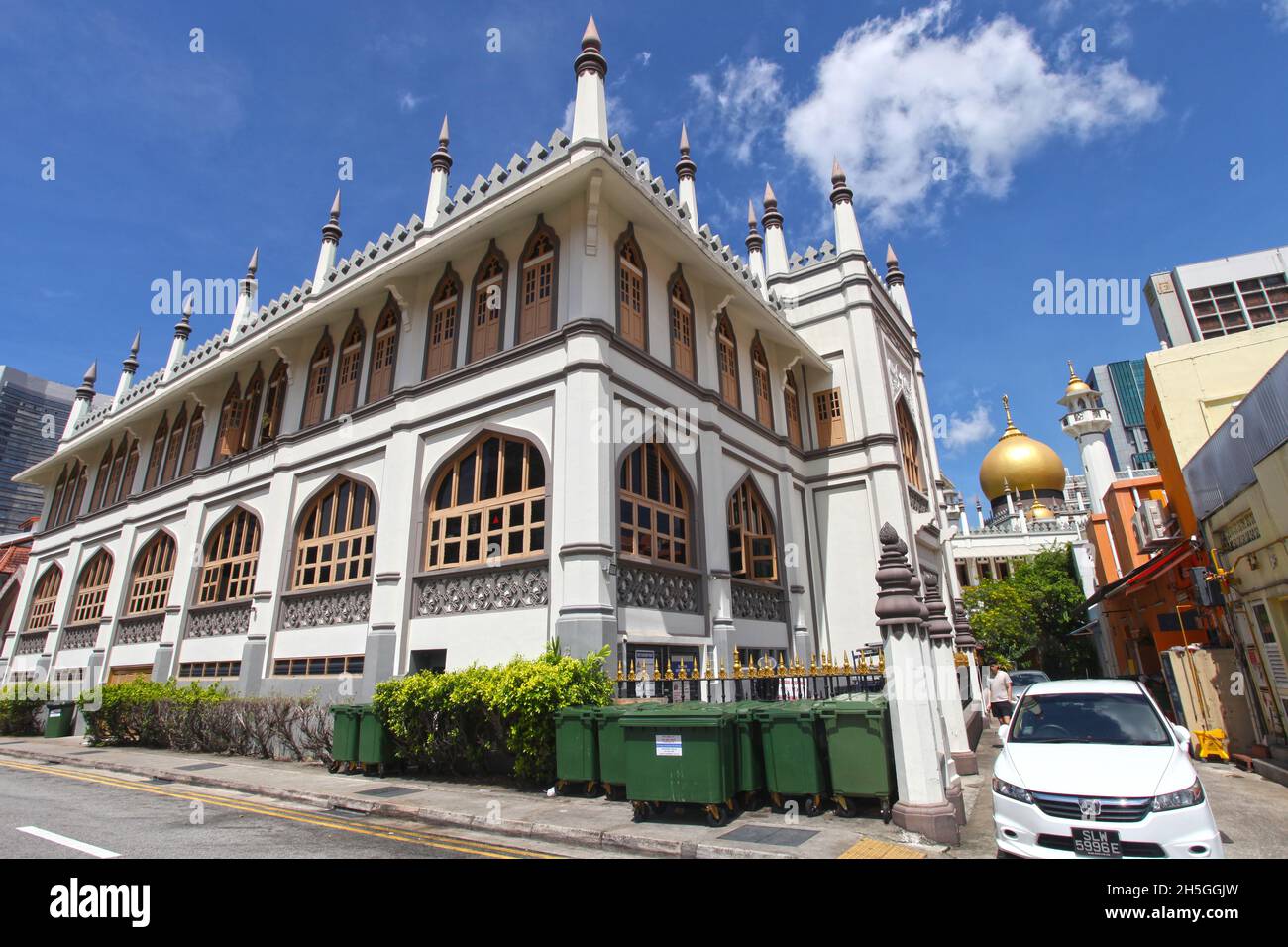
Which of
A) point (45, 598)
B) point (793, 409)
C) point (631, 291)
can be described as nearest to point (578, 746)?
point (631, 291)

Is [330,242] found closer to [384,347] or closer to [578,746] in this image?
[384,347]

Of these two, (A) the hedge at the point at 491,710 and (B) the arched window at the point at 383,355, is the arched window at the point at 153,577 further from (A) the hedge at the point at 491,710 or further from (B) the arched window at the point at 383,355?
(A) the hedge at the point at 491,710

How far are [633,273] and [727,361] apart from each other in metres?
4.49

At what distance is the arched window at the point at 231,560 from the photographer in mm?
19047

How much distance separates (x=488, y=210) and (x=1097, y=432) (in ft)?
148

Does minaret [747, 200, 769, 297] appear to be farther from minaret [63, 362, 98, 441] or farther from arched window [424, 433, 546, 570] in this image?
minaret [63, 362, 98, 441]

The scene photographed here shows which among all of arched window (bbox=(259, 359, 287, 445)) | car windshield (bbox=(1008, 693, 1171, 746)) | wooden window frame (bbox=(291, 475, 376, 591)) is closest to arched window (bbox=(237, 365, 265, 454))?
arched window (bbox=(259, 359, 287, 445))

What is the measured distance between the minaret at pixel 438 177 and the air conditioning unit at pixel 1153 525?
2111 centimetres

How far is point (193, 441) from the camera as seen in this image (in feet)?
76.6

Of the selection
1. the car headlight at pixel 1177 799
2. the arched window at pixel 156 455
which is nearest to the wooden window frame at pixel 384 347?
the arched window at pixel 156 455

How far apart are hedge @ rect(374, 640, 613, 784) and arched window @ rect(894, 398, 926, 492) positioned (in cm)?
1585
